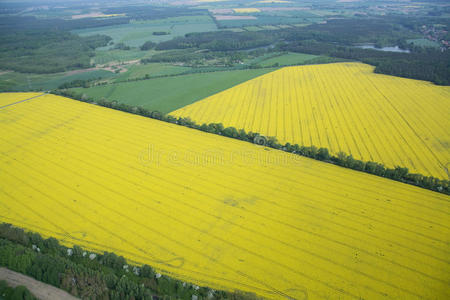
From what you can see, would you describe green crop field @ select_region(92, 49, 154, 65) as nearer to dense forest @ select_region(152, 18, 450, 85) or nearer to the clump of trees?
dense forest @ select_region(152, 18, 450, 85)

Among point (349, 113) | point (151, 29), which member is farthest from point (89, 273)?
point (151, 29)

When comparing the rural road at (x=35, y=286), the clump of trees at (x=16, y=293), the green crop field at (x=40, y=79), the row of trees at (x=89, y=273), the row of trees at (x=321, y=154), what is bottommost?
the rural road at (x=35, y=286)

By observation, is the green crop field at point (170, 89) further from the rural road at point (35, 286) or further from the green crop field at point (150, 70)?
the rural road at point (35, 286)

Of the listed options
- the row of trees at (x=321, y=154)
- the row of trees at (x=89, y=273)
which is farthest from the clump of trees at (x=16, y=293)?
the row of trees at (x=321, y=154)

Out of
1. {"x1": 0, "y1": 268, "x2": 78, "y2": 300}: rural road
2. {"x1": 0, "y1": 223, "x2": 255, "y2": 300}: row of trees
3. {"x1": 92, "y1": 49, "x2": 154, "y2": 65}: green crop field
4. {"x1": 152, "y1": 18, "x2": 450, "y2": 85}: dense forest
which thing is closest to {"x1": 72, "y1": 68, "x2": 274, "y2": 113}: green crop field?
{"x1": 152, "y1": 18, "x2": 450, "y2": 85}: dense forest

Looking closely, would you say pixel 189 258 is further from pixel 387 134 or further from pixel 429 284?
pixel 387 134

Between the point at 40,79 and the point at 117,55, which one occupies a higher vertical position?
the point at 117,55

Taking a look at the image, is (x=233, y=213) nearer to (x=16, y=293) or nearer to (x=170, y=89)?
(x=16, y=293)
